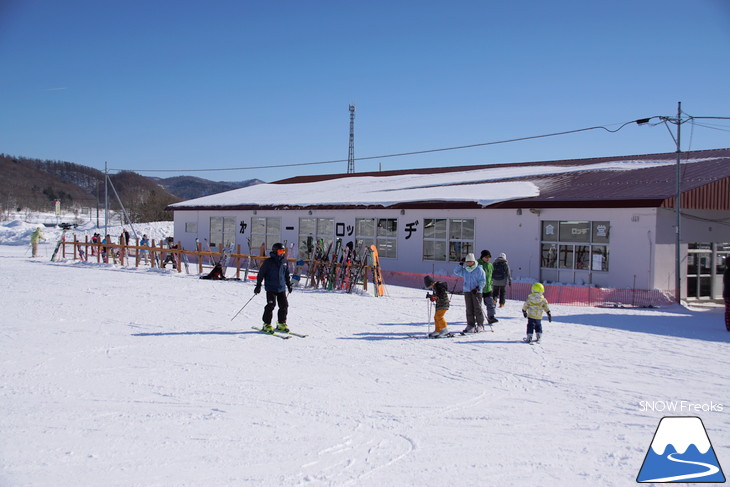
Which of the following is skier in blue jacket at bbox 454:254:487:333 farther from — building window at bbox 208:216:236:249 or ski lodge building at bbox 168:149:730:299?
building window at bbox 208:216:236:249

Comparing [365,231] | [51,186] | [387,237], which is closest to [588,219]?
[387,237]

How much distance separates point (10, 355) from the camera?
816cm

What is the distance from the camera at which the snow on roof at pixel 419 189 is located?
68.0ft

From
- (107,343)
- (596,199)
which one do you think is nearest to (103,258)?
(107,343)

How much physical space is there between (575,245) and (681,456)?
1320cm

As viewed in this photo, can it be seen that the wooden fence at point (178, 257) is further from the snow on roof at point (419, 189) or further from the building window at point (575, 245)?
the building window at point (575, 245)

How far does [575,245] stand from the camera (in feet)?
57.4

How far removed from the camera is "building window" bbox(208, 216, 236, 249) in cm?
2919

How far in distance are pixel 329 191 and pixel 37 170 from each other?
608ft

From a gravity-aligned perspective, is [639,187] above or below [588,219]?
above

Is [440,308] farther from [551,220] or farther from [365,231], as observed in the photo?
[365,231]

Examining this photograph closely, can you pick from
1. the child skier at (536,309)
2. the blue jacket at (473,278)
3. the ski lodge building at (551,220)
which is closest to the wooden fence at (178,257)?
the ski lodge building at (551,220)

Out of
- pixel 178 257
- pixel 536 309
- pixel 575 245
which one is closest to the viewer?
pixel 536 309

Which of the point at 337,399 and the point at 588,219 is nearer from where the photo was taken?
the point at 337,399
